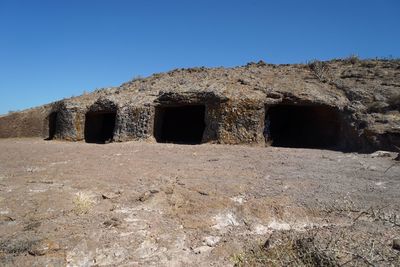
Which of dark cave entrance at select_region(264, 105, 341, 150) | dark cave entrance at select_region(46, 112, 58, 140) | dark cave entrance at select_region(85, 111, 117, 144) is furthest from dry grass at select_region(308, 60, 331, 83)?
dark cave entrance at select_region(46, 112, 58, 140)

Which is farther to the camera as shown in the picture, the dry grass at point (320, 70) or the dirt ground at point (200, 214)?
the dry grass at point (320, 70)

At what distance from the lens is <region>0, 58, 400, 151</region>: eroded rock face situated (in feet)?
36.5

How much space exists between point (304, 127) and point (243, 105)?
3.12 metres

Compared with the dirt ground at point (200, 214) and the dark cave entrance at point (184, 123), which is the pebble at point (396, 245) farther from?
the dark cave entrance at point (184, 123)

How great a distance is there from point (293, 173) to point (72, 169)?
3.93 meters

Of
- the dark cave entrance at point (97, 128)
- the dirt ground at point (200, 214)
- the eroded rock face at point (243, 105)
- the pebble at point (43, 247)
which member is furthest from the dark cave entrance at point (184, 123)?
the pebble at point (43, 247)

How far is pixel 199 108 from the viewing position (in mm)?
15562

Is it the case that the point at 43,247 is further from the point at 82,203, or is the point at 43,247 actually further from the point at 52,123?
the point at 52,123

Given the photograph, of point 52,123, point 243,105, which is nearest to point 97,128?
point 52,123

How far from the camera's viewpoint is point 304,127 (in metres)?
13.4

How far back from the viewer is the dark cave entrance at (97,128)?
14516mm

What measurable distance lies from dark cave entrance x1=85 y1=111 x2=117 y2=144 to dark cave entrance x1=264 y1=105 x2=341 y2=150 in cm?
601

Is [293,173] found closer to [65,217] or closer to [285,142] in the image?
[65,217]

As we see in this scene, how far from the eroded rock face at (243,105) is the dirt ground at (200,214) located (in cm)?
379
